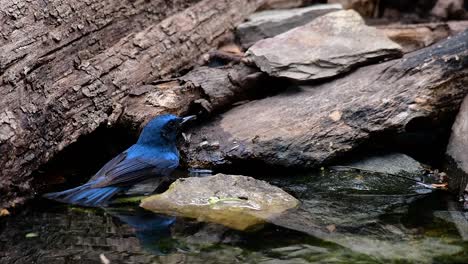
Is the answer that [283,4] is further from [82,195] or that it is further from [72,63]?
[82,195]

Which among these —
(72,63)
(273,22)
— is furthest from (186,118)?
(273,22)

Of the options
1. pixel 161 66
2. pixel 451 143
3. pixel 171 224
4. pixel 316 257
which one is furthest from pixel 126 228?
pixel 451 143

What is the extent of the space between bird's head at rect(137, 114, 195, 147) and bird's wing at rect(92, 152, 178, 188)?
0.13 meters

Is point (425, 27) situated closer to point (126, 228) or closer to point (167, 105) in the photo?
point (167, 105)

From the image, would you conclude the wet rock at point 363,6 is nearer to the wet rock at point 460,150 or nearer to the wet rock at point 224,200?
the wet rock at point 460,150

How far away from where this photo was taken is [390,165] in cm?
457

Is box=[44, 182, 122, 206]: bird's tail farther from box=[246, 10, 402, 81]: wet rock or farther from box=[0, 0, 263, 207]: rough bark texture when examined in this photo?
box=[246, 10, 402, 81]: wet rock

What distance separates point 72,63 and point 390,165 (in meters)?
2.27

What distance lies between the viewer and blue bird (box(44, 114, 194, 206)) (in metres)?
4.12

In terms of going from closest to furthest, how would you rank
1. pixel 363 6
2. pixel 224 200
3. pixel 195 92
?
1. pixel 224 200
2. pixel 195 92
3. pixel 363 6

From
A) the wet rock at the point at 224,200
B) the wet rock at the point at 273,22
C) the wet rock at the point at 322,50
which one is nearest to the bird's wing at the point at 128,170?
the wet rock at the point at 224,200

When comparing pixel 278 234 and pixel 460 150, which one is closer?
pixel 278 234

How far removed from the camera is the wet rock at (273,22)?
564cm

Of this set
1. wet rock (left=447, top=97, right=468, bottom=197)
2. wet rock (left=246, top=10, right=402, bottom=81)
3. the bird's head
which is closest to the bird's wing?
the bird's head
